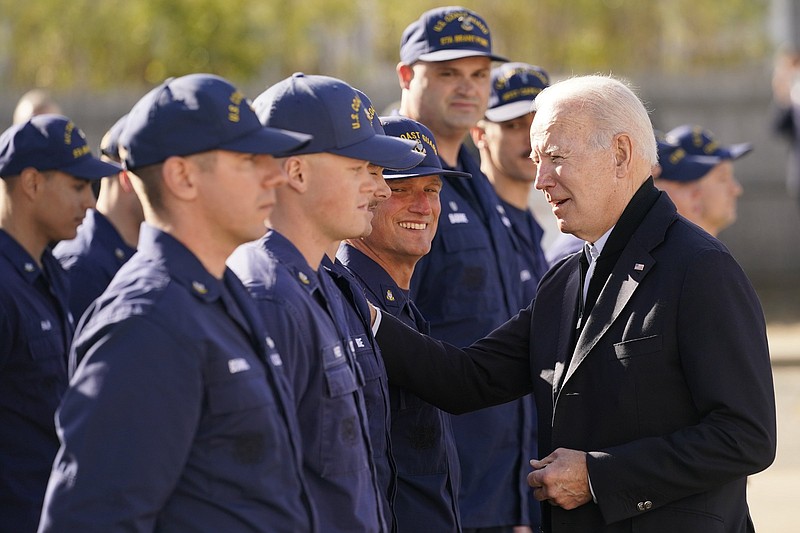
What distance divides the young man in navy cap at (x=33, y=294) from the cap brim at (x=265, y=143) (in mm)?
2092

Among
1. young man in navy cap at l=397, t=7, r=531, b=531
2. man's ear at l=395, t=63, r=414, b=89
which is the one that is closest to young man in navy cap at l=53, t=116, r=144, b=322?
man's ear at l=395, t=63, r=414, b=89

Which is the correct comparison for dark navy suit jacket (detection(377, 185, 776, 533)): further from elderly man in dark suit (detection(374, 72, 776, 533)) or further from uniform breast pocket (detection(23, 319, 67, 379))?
uniform breast pocket (detection(23, 319, 67, 379))

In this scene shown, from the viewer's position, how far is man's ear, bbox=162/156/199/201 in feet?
8.82

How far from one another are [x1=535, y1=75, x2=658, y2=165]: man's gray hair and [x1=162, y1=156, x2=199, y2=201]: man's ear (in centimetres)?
138

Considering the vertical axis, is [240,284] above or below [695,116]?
above

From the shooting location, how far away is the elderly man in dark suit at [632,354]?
341 centimetres

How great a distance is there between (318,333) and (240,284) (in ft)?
0.76

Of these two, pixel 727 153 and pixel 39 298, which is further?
pixel 727 153

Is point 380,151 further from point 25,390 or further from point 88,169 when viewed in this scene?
point 88,169

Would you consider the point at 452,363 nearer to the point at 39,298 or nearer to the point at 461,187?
the point at 461,187

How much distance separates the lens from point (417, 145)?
4211 mm

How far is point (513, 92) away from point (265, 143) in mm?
3406

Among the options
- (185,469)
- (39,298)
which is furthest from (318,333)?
(39,298)

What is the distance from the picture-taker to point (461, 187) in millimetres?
5152
